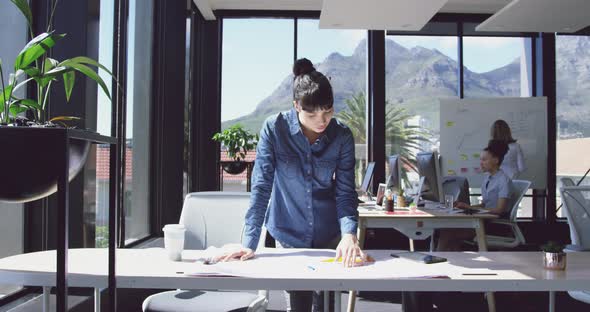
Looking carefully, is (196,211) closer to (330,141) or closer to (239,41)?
(330,141)

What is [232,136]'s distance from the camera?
647 cm

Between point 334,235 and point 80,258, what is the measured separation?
0.99 metres

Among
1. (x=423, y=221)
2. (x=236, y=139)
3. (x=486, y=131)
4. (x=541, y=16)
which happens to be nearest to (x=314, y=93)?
(x=423, y=221)

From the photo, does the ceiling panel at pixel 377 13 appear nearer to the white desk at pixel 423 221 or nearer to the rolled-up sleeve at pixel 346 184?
the white desk at pixel 423 221

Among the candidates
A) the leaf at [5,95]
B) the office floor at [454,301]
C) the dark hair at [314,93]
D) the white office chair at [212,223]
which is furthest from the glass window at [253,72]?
the leaf at [5,95]

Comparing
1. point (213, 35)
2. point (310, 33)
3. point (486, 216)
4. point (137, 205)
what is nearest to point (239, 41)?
point (213, 35)

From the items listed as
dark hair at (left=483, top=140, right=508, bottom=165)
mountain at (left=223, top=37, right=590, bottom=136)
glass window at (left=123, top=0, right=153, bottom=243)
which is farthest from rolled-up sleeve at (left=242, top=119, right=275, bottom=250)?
mountain at (left=223, top=37, right=590, bottom=136)

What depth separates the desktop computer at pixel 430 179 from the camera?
165 inches

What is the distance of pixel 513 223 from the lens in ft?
14.3

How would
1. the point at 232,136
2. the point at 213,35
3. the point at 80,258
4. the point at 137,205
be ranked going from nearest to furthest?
the point at 80,258
the point at 137,205
the point at 232,136
the point at 213,35

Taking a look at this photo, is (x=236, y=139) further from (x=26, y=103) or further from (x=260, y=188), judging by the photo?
(x=26, y=103)

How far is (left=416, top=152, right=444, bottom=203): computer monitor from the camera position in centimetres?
420

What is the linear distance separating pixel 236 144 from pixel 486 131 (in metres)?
3.65

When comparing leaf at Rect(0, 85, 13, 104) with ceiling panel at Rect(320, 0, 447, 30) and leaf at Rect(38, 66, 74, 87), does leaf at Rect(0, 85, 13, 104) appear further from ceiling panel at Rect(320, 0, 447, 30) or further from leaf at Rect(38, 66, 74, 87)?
ceiling panel at Rect(320, 0, 447, 30)
